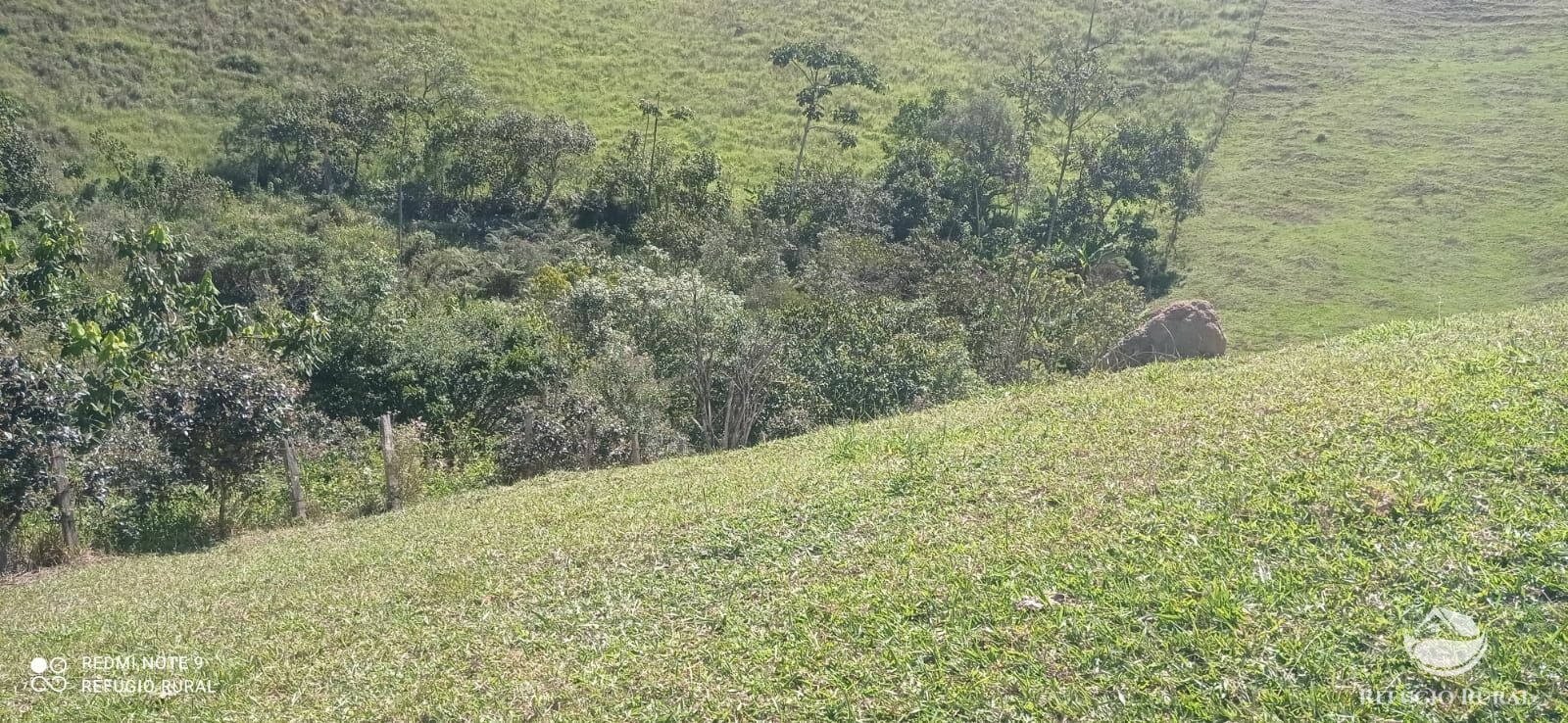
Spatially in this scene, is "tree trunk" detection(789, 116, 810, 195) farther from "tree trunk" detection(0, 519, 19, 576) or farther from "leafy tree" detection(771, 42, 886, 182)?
"tree trunk" detection(0, 519, 19, 576)

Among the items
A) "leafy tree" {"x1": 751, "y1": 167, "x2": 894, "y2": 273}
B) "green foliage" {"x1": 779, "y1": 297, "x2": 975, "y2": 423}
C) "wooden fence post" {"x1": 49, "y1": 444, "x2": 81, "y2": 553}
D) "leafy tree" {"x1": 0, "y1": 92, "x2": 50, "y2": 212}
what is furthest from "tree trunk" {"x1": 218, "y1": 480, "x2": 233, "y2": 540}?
"leafy tree" {"x1": 0, "y1": 92, "x2": 50, "y2": 212}

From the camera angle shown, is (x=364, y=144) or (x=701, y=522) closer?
(x=701, y=522)

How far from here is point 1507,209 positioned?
35.8 meters

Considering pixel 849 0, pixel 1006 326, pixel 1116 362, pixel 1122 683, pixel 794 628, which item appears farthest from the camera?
pixel 849 0

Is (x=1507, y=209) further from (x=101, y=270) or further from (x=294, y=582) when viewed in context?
(x=101, y=270)

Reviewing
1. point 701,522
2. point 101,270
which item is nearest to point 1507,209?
point 701,522

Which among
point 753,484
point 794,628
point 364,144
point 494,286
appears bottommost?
point 494,286

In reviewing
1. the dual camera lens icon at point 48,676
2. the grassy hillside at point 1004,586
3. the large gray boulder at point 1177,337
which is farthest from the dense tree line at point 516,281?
the grassy hillside at point 1004,586

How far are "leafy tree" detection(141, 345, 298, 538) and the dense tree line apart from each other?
0.13 feet

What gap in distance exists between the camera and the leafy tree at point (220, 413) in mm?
12633

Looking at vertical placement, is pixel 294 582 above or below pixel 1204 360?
below

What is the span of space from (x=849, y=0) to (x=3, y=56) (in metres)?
42.5

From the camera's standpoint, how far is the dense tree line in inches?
446

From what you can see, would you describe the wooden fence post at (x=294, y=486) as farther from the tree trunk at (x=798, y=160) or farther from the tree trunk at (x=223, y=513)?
the tree trunk at (x=798, y=160)
